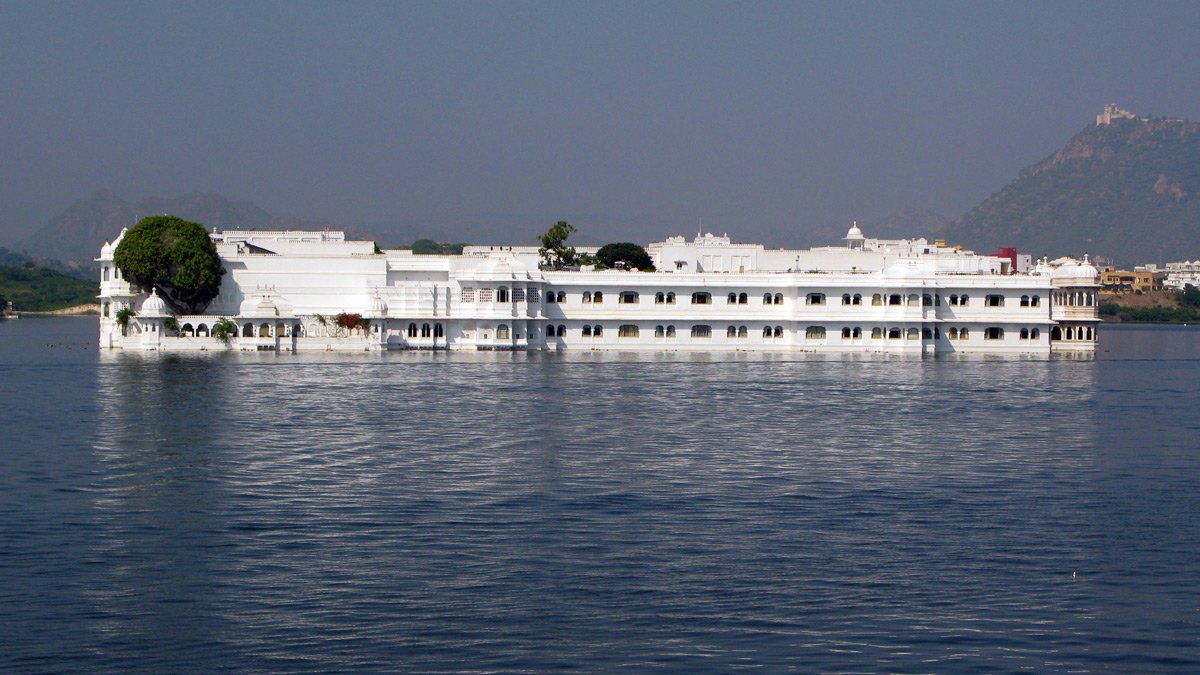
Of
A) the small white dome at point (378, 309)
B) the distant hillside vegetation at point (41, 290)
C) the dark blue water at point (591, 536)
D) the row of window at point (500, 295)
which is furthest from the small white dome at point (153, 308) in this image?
the distant hillside vegetation at point (41, 290)

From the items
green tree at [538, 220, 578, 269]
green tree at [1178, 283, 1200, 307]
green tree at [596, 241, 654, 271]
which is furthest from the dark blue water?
green tree at [1178, 283, 1200, 307]

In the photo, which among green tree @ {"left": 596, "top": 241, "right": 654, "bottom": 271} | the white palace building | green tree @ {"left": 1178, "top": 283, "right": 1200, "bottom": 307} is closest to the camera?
the white palace building

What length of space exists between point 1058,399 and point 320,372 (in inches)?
1072

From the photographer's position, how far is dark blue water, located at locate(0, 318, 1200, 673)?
49.5 ft

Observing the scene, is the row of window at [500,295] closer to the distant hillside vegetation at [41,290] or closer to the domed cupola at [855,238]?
the domed cupola at [855,238]

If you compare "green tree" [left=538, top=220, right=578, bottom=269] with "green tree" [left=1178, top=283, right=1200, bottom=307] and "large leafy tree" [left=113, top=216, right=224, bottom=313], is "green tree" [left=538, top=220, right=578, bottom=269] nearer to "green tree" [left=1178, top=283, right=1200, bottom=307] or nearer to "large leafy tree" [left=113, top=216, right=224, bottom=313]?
"large leafy tree" [left=113, top=216, right=224, bottom=313]

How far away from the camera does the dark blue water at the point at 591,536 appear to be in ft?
49.5

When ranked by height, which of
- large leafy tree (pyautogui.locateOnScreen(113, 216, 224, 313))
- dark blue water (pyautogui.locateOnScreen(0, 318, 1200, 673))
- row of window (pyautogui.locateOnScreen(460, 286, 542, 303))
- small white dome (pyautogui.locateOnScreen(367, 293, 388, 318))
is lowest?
dark blue water (pyautogui.locateOnScreen(0, 318, 1200, 673))

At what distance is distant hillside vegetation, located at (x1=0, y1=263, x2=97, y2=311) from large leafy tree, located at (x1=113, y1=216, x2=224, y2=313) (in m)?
88.5

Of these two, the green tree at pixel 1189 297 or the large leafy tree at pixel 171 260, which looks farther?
Result: the green tree at pixel 1189 297

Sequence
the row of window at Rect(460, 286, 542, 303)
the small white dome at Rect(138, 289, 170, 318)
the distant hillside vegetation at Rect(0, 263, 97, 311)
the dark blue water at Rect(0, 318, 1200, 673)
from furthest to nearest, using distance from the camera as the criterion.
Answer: the distant hillside vegetation at Rect(0, 263, 97, 311)
the row of window at Rect(460, 286, 542, 303)
the small white dome at Rect(138, 289, 170, 318)
the dark blue water at Rect(0, 318, 1200, 673)

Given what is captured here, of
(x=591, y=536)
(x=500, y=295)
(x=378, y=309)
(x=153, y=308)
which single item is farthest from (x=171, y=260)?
(x=591, y=536)

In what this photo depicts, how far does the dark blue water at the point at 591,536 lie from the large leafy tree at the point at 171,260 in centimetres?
2893

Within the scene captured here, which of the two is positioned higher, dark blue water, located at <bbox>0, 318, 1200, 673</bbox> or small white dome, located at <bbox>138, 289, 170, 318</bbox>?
small white dome, located at <bbox>138, 289, 170, 318</bbox>
